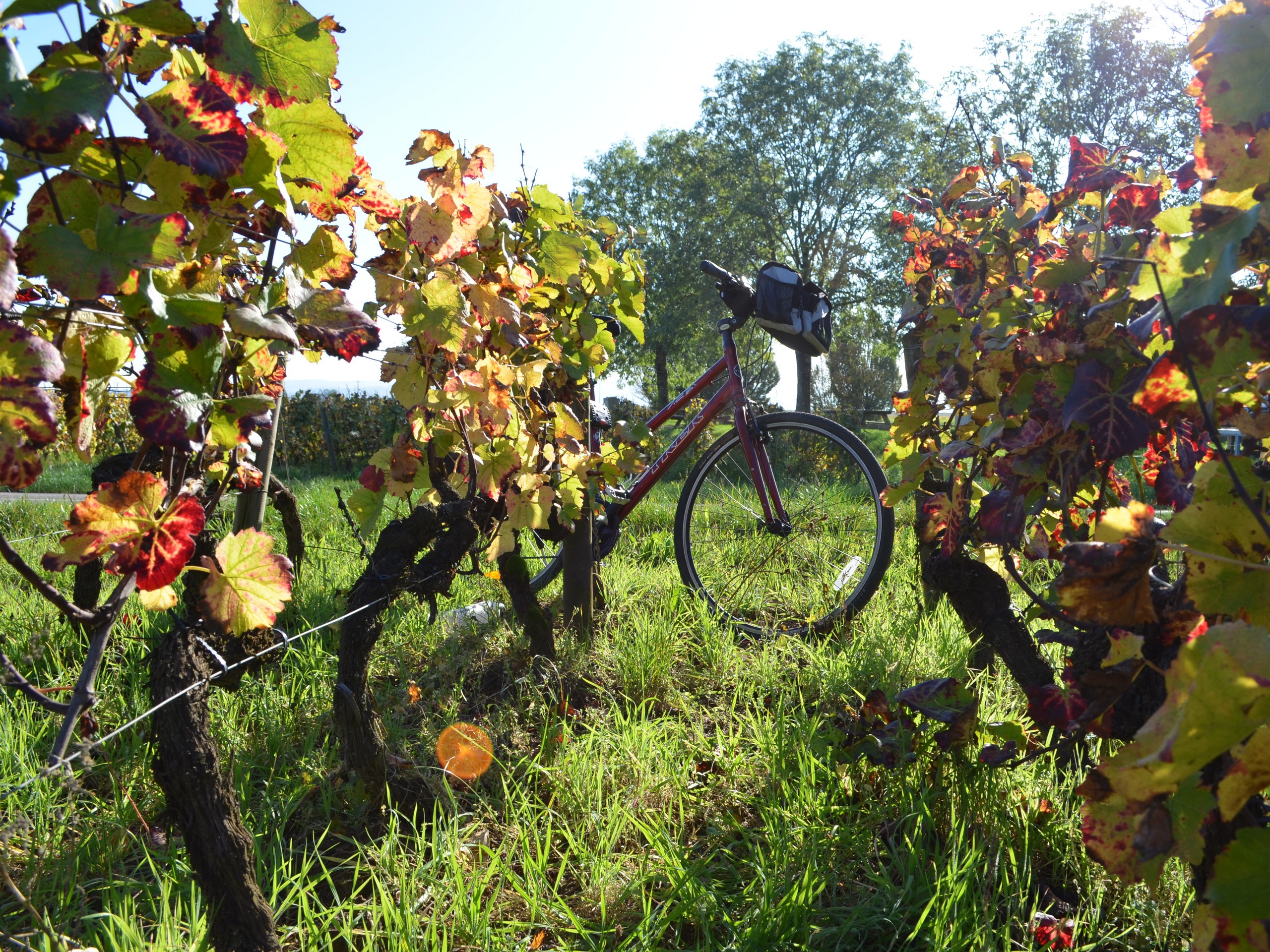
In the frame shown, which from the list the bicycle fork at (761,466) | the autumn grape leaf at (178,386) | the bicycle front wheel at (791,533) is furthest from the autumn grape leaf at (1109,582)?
the bicycle fork at (761,466)

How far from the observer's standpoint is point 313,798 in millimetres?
1833

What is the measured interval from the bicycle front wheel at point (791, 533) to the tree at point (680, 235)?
16547mm

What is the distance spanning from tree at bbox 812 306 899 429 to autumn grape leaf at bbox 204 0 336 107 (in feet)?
75.1

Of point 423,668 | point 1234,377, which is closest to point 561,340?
point 423,668

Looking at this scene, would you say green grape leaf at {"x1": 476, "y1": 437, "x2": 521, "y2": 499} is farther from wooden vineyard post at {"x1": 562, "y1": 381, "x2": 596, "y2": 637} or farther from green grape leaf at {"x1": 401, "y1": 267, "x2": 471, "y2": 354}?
wooden vineyard post at {"x1": 562, "y1": 381, "x2": 596, "y2": 637}

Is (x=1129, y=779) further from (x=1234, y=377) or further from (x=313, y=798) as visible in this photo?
(x=313, y=798)

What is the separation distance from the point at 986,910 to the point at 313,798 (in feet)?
4.83

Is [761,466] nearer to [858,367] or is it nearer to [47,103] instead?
[47,103]

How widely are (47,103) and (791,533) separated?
9.36 feet

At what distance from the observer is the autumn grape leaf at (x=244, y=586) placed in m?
1.09

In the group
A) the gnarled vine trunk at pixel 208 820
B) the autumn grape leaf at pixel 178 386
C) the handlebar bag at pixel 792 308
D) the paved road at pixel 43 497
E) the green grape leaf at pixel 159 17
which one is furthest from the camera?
the paved road at pixel 43 497

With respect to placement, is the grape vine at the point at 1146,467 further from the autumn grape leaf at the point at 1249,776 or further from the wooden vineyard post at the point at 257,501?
the wooden vineyard post at the point at 257,501

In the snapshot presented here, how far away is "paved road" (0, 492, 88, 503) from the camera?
5.79 meters

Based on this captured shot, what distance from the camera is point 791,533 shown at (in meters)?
3.21
